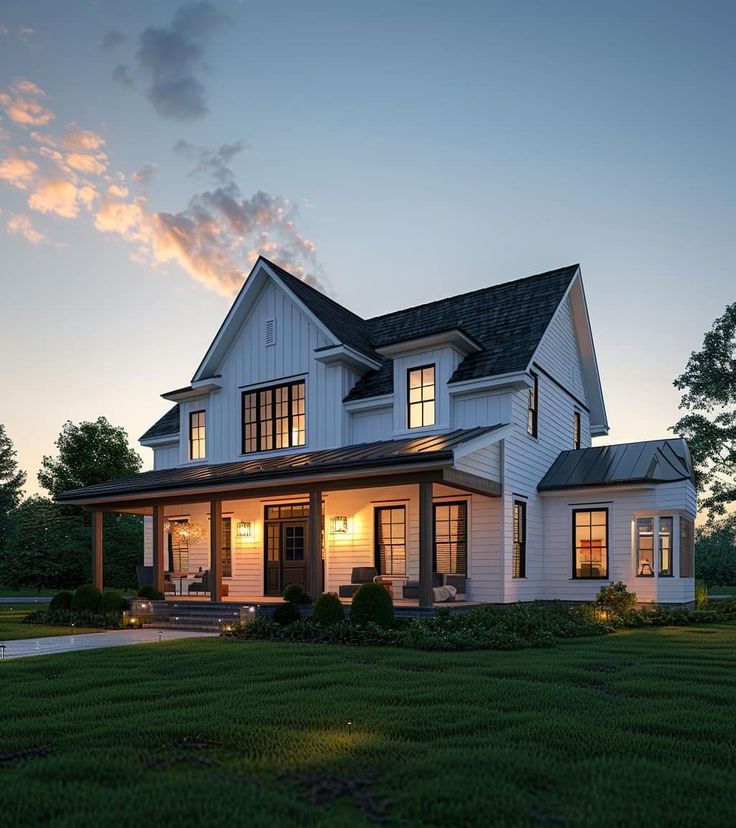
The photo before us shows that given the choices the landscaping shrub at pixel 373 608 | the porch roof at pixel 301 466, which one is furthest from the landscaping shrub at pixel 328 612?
the porch roof at pixel 301 466

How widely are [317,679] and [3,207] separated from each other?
1582cm

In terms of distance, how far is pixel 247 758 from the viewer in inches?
210

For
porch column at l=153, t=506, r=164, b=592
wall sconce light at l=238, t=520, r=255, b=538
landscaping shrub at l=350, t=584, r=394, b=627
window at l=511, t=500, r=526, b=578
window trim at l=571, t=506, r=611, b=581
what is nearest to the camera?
landscaping shrub at l=350, t=584, r=394, b=627

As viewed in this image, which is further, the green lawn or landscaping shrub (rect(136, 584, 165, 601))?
landscaping shrub (rect(136, 584, 165, 601))

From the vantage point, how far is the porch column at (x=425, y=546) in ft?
47.8

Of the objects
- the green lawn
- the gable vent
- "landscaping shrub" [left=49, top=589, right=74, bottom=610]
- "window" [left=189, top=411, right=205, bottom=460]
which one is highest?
the gable vent

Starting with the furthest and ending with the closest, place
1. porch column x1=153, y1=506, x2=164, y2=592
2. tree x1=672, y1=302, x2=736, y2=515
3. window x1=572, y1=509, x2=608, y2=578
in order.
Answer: tree x1=672, y1=302, x2=736, y2=515 < porch column x1=153, y1=506, x2=164, y2=592 < window x1=572, y1=509, x2=608, y2=578

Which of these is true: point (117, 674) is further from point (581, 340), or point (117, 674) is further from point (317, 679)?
point (581, 340)

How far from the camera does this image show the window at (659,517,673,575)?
18641mm

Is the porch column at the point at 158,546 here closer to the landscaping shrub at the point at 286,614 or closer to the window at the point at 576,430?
the landscaping shrub at the point at 286,614

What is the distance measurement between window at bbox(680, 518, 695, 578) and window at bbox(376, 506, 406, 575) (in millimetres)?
7364

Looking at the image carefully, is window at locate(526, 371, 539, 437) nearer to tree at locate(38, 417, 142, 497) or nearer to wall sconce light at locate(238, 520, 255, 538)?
wall sconce light at locate(238, 520, 255, 538)

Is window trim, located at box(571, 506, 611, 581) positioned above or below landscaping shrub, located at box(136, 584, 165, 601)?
above

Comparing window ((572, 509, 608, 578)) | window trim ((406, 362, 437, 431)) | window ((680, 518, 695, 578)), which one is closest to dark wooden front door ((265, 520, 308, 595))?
window trim ((406, 362, 437, 431))
